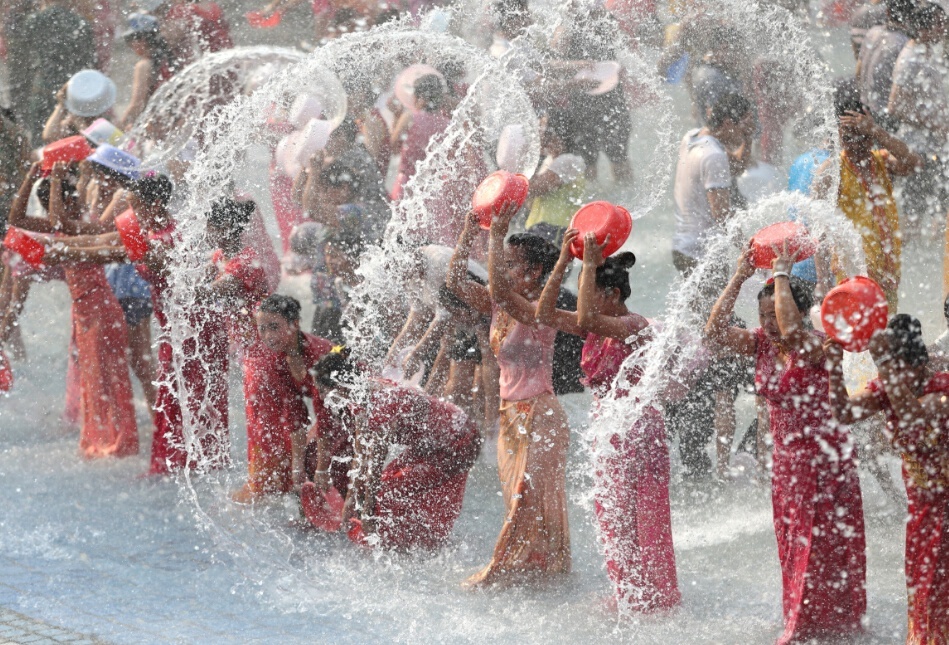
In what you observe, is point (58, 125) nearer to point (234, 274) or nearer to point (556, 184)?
point (234, 274)

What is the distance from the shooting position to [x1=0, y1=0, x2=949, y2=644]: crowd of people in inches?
179

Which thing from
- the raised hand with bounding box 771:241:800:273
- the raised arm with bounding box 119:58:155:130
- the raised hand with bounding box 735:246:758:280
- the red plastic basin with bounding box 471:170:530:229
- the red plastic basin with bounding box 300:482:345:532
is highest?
the raised arm with bounding box 119:58:155:130

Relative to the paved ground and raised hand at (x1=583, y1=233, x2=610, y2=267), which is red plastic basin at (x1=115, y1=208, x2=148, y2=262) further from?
raised hand at (x1=583, y1=233, x2=610, y2=267)

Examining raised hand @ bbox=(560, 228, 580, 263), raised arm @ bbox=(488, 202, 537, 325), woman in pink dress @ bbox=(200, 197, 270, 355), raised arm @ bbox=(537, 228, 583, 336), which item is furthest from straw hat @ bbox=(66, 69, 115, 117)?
raised hand @ bbox=(560, 228, 580, 263)

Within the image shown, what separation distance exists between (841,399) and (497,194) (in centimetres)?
151

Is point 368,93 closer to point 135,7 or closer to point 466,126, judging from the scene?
point 466,126

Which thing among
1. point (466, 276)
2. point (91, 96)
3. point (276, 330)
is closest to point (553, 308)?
point (466, 276)

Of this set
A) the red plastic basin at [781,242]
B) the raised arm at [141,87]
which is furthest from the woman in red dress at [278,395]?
the raised arm at [141,87]

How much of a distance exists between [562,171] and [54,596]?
11.4 feet

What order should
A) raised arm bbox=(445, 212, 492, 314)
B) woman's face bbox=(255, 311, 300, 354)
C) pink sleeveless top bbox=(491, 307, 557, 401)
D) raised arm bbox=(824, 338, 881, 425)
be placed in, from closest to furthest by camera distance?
raised arm bbox=(824, 338, 881, 425)
raised arm bbox=(445, 212, 492, 314)
pink sleeveless top bbox=(491, 307, 557, 401)
woman's face bbox=(255, 311, 300, 354)

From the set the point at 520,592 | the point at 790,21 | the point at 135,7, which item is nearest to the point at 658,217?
the point at 790,21

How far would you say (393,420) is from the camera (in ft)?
18.6

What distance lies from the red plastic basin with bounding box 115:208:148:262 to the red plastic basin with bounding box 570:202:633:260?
262 centimetres

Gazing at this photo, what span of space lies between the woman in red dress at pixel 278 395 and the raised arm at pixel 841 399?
2578mm
